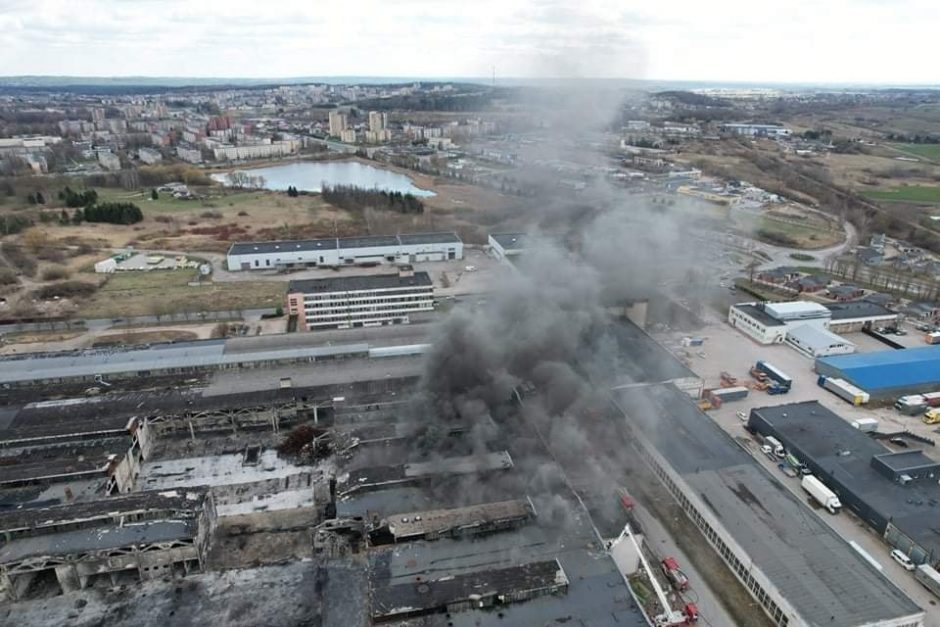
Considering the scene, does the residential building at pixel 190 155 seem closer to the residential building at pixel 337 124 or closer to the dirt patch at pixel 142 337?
the residential building at pixel 337 124

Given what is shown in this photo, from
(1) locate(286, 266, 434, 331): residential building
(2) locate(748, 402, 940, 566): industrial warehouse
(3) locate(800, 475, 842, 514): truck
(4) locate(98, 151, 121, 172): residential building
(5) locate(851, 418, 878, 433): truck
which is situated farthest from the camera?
(4) locate(98, 151, 121, 172): residential building

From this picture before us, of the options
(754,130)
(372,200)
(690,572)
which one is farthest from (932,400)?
(754,130)

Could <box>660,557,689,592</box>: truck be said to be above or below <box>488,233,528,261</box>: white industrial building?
below

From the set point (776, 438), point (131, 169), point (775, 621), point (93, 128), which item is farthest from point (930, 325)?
Result: point (93, 128)

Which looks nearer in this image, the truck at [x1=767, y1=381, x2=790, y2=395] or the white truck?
the white truck

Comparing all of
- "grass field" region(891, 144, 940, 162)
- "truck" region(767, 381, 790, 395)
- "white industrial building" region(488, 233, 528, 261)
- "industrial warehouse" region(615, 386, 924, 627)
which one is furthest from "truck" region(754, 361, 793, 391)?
"grass field" region(891, 144, 940, 162)

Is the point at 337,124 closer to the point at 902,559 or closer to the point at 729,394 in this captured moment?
the point at 729,394

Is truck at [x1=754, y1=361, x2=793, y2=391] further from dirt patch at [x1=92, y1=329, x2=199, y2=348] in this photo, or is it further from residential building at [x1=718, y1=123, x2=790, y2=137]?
residential building at [x1=718, y1=123, x2=790, y2=137]
